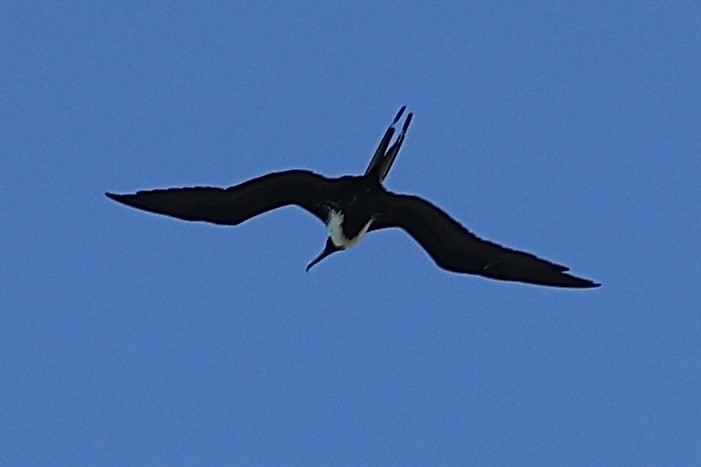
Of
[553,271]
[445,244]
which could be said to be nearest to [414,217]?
[445,244]

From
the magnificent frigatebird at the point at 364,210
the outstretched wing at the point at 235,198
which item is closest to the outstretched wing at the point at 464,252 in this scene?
the magnificent frigatebird at the point at 364,210

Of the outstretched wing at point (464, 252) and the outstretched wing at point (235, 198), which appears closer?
the outstretched wing at point (235, 198)

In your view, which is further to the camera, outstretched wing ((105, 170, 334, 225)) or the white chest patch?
the white chest patch

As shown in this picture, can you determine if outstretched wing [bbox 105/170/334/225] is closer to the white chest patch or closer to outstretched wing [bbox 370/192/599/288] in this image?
the white chest patch

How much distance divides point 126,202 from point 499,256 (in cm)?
368

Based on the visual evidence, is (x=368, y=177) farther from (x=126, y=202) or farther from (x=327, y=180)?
(x=126, y=202)

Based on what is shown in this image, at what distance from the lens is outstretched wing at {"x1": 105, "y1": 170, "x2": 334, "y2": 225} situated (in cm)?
1641

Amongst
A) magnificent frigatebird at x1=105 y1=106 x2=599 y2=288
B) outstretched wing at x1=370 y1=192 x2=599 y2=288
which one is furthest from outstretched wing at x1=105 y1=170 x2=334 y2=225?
outstretched wing at x1=370 y1=192 x2=599 y2=288

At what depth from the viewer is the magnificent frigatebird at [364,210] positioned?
16.4 m

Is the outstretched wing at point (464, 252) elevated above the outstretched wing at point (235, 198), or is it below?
below

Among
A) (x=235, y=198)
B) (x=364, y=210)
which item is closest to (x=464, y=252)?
(x=364, y=210)

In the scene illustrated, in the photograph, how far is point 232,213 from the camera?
54.3ft

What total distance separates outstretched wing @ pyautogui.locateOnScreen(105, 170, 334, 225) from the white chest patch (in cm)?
22

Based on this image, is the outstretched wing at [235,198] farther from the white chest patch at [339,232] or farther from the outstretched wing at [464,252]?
the outstretched wing at [464,252]
